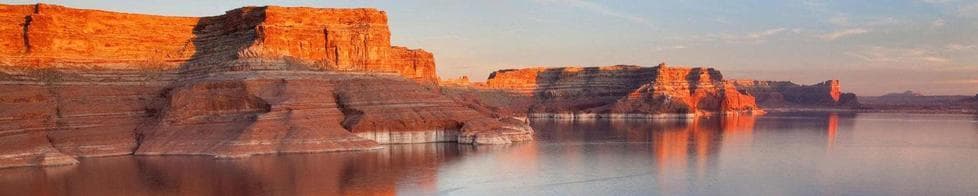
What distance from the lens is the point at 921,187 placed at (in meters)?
36.2

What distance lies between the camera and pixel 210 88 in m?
57.5

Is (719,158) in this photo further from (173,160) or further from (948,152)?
(173,160)

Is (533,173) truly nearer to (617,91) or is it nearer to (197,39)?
(197,39)

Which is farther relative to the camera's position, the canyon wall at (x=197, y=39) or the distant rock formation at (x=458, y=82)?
the distant rock formation at (x=458, y=82)

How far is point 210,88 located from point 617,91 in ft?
355

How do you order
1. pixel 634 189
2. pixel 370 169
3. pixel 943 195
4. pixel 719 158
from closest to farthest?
pixel 943 195
pixel 634 189
pixel 370 169
pixel 719 158

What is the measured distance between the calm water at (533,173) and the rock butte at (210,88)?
2.96m

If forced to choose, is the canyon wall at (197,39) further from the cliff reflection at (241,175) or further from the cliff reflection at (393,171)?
the cliff reflection at (241,175)

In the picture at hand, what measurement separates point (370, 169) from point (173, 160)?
14234 mm

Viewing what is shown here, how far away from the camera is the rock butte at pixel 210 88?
5156 cm

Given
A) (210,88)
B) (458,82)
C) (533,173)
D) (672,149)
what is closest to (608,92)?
(458,82)

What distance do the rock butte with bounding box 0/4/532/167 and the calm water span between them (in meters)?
2.96

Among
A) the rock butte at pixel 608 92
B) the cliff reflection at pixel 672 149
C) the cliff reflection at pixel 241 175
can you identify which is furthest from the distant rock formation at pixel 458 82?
the cliff reflection at pixel 241 175

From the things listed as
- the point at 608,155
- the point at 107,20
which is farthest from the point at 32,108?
the point at 608,155
